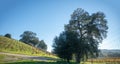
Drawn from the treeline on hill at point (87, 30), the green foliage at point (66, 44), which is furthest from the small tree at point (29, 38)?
the green foliage at point (66, 44)

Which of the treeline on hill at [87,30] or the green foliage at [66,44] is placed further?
the treeline on hill at [87,30]

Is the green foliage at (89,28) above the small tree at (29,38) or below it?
below

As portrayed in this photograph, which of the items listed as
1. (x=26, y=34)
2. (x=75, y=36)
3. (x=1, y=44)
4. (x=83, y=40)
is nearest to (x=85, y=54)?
(x=83, y=40)

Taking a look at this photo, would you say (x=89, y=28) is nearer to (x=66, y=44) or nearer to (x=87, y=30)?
(x=87, y=30)

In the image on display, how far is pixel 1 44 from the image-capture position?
75.2 m

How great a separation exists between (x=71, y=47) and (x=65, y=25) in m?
12.1

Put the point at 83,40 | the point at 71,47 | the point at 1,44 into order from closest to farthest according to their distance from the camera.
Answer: the point at 71,47, the point at 83,40, the point at 1,44

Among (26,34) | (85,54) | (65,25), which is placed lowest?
→ (85,54)

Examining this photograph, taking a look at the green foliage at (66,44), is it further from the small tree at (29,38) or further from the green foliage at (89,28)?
the small tree at (29,38)

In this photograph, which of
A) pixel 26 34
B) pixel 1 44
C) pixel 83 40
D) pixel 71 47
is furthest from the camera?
pixel 26 34

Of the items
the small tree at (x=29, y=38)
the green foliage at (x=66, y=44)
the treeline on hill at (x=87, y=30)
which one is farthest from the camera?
the small tree at (x=29, y=38)

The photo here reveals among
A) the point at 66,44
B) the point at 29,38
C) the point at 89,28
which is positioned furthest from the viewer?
the point at 29,38

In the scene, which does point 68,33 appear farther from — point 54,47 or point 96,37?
point 96,37

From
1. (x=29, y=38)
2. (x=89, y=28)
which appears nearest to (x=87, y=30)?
(x=89, y=28)
